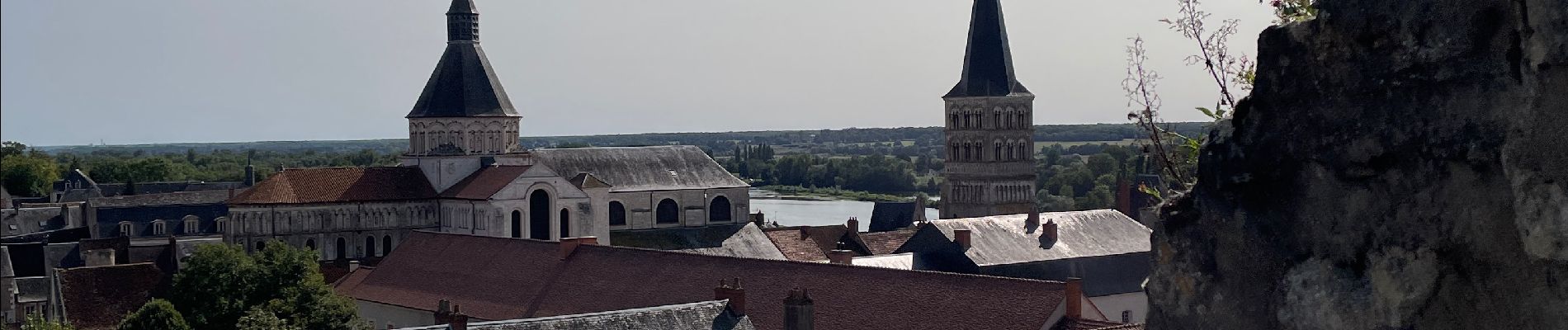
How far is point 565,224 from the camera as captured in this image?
5725cm

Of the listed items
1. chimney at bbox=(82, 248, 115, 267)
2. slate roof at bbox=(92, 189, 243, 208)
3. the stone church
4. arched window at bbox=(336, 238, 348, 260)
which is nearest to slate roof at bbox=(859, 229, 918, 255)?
the stone church

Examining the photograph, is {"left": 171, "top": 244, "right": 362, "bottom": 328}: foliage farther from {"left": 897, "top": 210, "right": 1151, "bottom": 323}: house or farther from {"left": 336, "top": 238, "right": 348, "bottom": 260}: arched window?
{"left": 336, "top": 238, "right": 348, "bottom": 260}: arched window

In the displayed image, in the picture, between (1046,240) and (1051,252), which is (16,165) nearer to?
(1051,252)

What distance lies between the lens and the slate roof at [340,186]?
57.4m

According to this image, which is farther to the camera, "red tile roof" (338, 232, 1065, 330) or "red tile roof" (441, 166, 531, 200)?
"red tile roof" (441, 166, 531, 200)

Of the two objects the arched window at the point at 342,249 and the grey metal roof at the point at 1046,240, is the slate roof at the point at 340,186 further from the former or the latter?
the grey metal roof at the point at 1046,240

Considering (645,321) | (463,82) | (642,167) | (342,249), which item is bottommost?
(342,249)

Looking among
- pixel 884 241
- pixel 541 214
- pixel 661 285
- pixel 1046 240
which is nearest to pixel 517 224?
pixel 541 214

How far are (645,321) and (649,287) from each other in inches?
365

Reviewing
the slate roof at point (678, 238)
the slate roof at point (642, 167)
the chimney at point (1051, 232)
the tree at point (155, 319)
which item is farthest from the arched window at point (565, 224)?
the tree at point (155, 319)

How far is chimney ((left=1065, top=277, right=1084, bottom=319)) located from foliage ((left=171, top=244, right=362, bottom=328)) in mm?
16659

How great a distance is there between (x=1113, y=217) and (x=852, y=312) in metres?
24.1

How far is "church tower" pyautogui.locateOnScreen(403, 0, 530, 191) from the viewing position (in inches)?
2366

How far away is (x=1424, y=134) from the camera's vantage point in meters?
4.63
